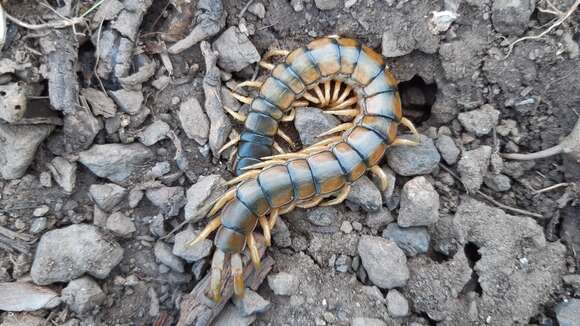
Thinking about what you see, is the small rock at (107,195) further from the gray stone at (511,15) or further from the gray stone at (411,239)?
the gray stone at (511,15)

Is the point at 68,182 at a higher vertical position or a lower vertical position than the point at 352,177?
higher

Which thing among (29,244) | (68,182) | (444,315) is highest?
(68,182)

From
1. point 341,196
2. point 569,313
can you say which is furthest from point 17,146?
point 569,313

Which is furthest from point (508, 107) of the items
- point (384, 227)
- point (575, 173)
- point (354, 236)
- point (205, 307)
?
point (205, 307)

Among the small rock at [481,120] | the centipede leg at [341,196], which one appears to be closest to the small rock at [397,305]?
the centipede leg at [341,196]

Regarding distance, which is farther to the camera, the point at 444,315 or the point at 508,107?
the point at 508,107

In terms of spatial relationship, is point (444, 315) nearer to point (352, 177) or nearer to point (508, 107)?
A: point (352, 177)
